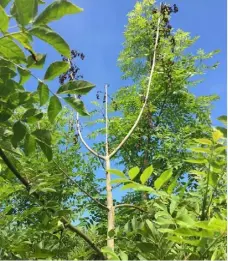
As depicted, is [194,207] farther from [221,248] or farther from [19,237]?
[19,237]

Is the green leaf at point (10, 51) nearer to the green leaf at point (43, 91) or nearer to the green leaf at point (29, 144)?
the green leaf at point (43, 91)

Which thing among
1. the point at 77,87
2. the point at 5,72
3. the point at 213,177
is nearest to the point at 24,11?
the point at 5,72

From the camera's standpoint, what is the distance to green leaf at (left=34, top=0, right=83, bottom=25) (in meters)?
1.08

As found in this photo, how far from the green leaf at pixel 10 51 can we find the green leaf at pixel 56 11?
0.09 meters

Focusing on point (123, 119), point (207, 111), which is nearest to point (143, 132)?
Answer: point (123, 119)

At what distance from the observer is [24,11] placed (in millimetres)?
1085

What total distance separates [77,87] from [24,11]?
29 centimetres

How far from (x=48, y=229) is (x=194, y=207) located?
43 cm

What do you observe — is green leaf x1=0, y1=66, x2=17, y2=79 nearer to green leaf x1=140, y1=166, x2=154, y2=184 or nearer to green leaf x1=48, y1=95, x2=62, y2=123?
green leaf x1=48, y1=95, x2=62, y2=123

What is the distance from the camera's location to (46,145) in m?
1.29

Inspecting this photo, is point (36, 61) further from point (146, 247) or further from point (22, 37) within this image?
point (146, 247)

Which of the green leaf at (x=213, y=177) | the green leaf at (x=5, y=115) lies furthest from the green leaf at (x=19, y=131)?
the green leaf at (x=213, y=177)

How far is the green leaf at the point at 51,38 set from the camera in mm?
1096

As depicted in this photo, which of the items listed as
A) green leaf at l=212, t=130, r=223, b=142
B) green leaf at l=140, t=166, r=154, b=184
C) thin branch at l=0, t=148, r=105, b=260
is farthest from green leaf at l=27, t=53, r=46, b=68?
green leaf at l=212, t=130, r=223, b=142
